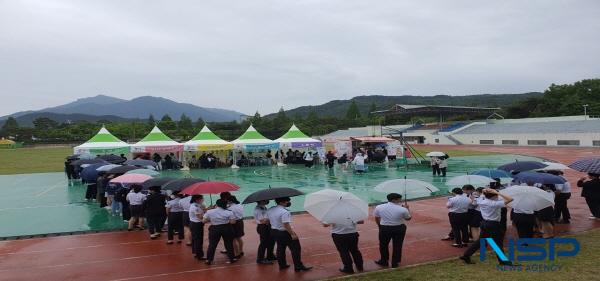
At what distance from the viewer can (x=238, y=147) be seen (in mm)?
29094

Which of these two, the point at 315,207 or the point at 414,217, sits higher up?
the point at 315,207

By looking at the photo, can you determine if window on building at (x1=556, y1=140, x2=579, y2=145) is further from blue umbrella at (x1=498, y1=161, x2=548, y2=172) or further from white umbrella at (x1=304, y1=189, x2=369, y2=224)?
white umbrella at (x1=304, y1=189, x2=369, y2=224)

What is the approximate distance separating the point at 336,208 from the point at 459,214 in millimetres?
3265

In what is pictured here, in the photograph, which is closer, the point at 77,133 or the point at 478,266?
the point at 478,266

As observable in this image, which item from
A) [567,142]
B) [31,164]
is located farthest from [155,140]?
[567,142]

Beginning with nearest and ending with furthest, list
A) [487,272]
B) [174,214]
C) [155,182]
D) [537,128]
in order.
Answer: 1. [487,272]
2. [174,214]
3. [155,182]
4. [537,128]

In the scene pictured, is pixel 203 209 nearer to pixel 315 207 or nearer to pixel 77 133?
pixel 315 207

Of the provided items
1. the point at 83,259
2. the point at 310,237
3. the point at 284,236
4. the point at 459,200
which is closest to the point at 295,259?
the point at 284,236

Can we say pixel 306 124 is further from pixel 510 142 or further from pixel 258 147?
pixel 258 147

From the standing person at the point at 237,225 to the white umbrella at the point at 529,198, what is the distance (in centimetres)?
516

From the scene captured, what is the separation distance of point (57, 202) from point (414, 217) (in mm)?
12696

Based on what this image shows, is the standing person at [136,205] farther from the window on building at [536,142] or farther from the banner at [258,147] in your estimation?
the window on building at [536,142]

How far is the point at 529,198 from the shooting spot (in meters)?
8.15

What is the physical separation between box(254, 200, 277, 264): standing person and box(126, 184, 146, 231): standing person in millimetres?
4361
